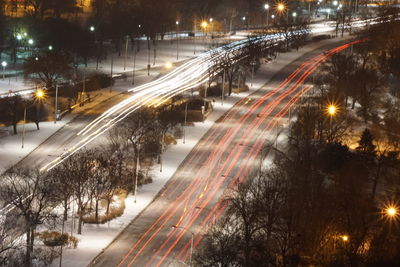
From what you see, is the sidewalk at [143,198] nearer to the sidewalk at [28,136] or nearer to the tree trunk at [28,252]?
the tree trunk at [28,252]

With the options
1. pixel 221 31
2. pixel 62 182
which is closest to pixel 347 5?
pixel 221 31

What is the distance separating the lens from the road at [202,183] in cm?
4938

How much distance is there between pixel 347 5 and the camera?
176 m

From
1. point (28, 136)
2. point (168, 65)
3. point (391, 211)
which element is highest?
point (168, 65)

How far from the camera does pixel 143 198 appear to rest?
59719 mm

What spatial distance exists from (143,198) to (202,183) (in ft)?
20.5

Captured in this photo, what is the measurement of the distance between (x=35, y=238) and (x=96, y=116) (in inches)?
1207

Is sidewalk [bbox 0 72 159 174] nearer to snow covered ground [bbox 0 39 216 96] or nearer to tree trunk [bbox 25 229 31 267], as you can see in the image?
snow covered ground [bbox 0 39 216 96]

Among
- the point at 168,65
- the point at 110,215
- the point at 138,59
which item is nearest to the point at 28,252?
the point at 110,215

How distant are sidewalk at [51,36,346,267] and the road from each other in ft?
2.07

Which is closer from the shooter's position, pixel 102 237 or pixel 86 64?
pixel 102 237

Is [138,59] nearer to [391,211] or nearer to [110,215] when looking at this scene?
[110,215]

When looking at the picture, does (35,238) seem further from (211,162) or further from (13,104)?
(13,104)

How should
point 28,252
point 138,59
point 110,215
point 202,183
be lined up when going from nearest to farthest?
1. point 28,252
2. point 110,215
3. point 202,183
4. point 138,59
